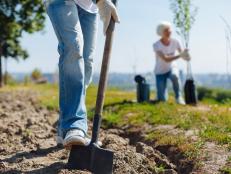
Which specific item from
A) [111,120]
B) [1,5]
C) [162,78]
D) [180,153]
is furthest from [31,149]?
[1,5]

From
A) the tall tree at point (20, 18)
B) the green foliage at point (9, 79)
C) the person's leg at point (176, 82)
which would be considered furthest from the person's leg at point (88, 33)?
the green foliage at point (9, 79)

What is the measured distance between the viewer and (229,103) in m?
10.7

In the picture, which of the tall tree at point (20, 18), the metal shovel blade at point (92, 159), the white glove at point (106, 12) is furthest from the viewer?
the tall tree at point (20, 18)

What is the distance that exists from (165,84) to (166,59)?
0.73 m

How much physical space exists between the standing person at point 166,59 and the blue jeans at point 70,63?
722 cm

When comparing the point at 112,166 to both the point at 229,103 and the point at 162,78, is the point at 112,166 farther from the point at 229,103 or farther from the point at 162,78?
the point at 162,78

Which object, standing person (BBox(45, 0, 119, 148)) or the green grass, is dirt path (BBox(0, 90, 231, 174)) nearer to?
the green grass

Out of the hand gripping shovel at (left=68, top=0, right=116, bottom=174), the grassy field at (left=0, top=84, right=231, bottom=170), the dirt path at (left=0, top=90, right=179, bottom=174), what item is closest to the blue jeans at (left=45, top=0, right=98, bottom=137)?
the hand gripping shovel at (left=68, top=0, right=116, bottom=174)

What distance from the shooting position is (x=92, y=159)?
4.47 m

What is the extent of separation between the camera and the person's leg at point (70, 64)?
4.66m

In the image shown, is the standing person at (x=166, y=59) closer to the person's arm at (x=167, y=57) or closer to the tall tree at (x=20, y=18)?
the person's arm at (x=167, y=57)

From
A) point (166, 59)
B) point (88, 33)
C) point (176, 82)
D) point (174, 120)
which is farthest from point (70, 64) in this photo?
point (176, 82)

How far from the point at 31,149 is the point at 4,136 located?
Result: 0.77 metres

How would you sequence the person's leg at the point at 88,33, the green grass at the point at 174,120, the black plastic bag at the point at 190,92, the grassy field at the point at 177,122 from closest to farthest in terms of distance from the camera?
the person's leg at the point at 88,33 < the grassy field at the point at 177,122 < the green grass at the point at 174,120 < the black plastic bag at the point at 190,92
